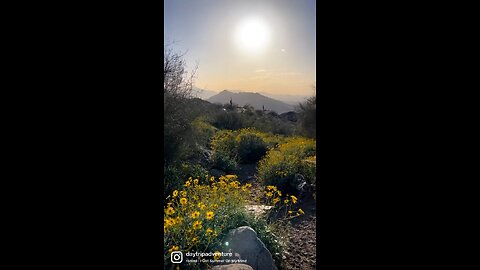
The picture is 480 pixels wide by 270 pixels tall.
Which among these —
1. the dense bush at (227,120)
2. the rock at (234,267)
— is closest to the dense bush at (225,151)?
the dense bush at (227,120)

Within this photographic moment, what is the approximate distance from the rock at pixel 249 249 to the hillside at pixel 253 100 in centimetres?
80

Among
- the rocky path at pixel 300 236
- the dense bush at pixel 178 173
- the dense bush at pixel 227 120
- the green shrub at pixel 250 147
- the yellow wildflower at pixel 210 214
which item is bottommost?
the rocky path at pixel 300 236

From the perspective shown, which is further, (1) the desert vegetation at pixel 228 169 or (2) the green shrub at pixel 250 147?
(2) the green shrub at pixel 250 147

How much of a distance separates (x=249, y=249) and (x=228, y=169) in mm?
1187

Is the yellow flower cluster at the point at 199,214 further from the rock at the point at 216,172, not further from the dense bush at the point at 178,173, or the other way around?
the rock at the point at 216,172

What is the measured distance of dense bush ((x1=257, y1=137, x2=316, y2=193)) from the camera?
10.2 feet

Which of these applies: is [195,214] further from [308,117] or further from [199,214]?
[308,117]

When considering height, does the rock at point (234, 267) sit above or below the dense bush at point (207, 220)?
below

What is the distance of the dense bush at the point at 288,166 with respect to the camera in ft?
10.2

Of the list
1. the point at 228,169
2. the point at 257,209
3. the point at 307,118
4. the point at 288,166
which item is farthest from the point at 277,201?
the point at 288,166

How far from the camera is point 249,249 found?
188 centimetres
